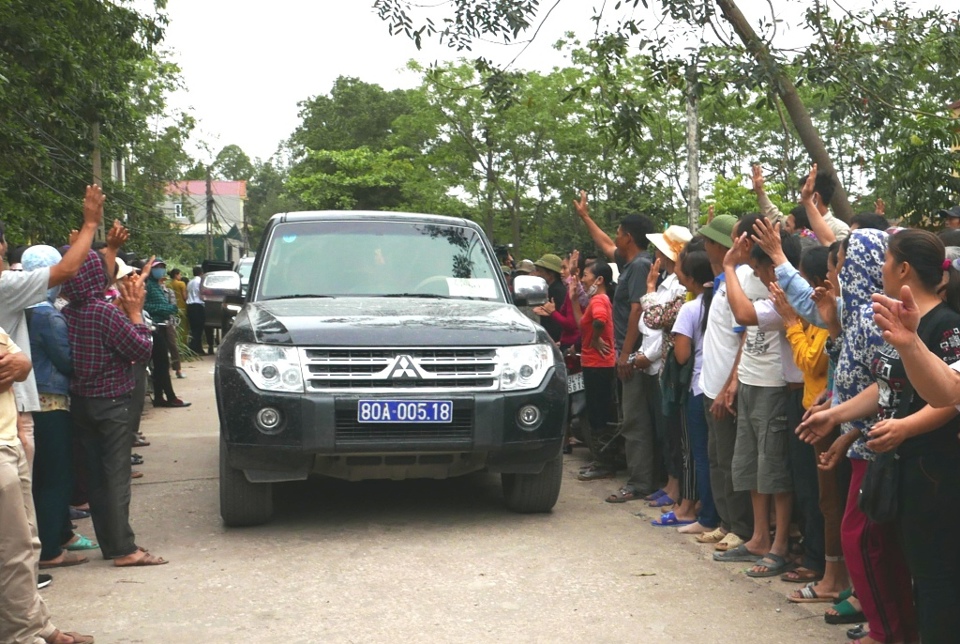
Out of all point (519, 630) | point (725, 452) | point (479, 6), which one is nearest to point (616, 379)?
point (725, 452)

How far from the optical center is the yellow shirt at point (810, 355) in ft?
19.0

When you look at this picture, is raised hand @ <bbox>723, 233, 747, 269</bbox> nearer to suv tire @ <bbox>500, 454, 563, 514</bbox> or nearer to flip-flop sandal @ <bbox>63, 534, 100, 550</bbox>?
suv tire @ <bbox>500, 454, 563, 514</bbox>

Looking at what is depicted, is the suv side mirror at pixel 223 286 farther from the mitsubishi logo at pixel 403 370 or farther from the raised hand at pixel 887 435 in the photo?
the raised hand at pixel 887 435

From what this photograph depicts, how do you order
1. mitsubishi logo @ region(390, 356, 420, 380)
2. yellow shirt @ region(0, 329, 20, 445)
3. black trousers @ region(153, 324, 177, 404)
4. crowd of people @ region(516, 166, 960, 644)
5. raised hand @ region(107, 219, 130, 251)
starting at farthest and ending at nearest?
black trousers @ region(153, 324, 177, 404) → mitsubishi logo @ region(390, 356, 420, 380) → raised hand @ region(107, 219, 130, 251) → yellow shirt @ region(0, 329, 20, 445) → crowd of people @ region(516, 166, 960, 644)

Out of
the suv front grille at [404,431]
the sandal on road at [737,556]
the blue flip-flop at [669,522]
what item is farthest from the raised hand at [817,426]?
the blue flip-flop at [669,522]

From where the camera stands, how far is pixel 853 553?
4.92 meters

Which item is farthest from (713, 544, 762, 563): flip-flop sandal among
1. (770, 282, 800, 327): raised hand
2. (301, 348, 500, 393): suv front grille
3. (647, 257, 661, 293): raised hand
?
(647, 257, 661, 293): raised hand

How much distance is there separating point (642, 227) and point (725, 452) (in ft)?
8.56

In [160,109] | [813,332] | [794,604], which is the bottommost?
[794,604]

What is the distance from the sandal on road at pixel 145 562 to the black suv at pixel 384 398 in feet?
2.50

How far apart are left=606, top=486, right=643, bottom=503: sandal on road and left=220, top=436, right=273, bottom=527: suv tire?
2.52 m

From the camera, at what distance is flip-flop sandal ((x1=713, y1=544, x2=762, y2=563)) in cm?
662

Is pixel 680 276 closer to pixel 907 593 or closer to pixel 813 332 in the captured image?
pixel 813 332

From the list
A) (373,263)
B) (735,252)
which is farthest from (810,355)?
(373,263)
